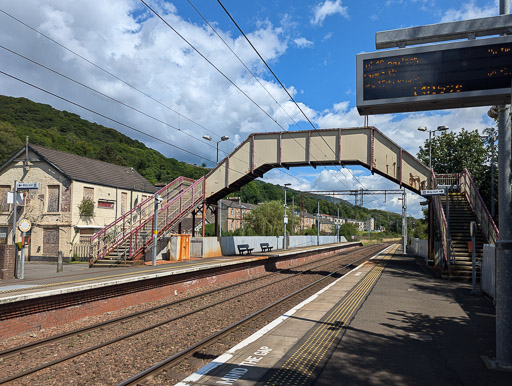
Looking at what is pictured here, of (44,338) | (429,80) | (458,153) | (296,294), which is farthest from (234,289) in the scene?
(458,153)

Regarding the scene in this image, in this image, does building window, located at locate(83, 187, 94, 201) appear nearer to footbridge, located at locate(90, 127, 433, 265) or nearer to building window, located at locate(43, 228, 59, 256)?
building window, located at locate(43, 228, 59, 256)

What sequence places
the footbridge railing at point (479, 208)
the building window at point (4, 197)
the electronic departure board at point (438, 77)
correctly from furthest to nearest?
the building window at point (4, 197) < the footbridge railing at point (479, 208) < the electronic departure board at point (438, 77)

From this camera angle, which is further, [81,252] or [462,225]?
[81,252]

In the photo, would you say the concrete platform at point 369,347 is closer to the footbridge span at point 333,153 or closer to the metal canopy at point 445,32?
the metal canopy at point 445,32

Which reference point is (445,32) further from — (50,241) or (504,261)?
(50,241)

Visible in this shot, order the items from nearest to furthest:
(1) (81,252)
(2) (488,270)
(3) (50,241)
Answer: (2) (488,270), (1) (81,252), (3) (50,241)

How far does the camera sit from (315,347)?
6.98 m

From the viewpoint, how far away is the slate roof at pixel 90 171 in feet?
90.7

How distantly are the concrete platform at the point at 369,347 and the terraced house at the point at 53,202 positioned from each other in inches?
814

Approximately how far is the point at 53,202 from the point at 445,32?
2712 cm

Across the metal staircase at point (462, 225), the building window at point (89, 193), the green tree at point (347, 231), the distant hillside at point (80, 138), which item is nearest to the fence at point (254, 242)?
the building window at point (89, 193)

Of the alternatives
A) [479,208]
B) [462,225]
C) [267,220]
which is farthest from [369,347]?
[267,220]

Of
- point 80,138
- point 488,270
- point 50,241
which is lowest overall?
point 50,241

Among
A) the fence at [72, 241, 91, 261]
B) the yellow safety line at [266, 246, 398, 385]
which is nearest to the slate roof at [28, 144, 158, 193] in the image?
the fence at [72, 241, 91, 261]
